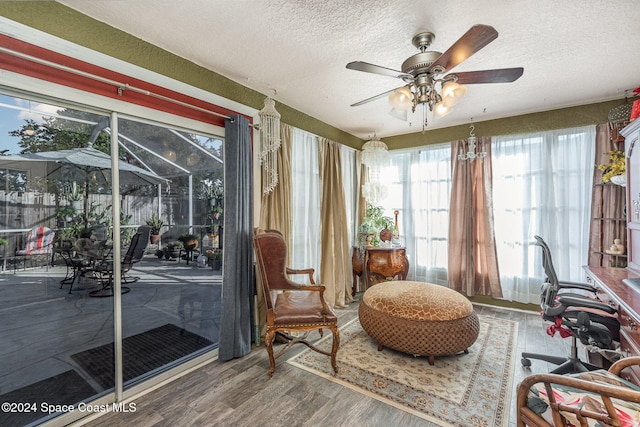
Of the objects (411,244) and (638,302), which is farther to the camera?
(411,244)

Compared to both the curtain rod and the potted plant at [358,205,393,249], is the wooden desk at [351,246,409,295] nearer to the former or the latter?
the potted plant at [358,205,393,249]

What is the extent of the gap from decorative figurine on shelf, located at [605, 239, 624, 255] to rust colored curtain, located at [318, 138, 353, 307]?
9.96ft

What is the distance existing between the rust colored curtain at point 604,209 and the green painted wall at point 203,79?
1.08 ft

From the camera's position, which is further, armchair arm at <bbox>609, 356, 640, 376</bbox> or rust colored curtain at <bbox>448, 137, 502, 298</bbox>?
rust colored curtain at <bbox>448, 137, 502, 298</bbox>

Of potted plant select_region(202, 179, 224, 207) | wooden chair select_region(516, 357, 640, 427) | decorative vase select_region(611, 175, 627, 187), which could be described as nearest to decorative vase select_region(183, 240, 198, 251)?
potted plant select_region(202, 179, 224, 207)

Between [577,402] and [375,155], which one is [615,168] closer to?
[375,155]

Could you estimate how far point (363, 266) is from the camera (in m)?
4.34

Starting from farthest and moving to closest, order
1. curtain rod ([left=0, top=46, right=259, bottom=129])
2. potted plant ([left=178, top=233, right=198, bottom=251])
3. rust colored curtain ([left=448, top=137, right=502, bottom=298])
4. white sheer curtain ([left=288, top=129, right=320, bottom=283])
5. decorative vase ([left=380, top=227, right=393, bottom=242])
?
decorative vase ([left=380, top=227, right=393, bottom=242]) → rust colored curtain ([left=448, top=137, right=502, bottom=298]) → white sheer curtain ([left=288, top=129, right=320, bottom=283]) → potted plant ([left=178, top=233, right=198, bottom=251]) → curtain rod ([left=0, top=46, right=259, bottom=129])

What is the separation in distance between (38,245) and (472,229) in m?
4.60

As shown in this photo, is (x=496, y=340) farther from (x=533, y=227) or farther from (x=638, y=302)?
(x=533, y=227)

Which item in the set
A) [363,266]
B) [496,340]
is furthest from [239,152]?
[496,340]

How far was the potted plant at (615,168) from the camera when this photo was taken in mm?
2697

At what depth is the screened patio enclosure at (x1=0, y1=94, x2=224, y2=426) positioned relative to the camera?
5.50ft

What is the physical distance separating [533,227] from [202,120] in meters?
4.23
